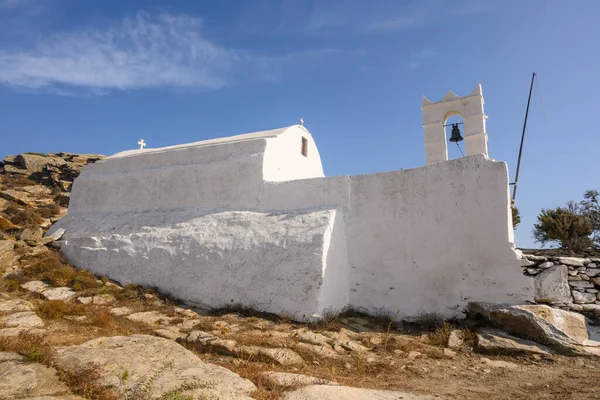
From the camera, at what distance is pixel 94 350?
487cm

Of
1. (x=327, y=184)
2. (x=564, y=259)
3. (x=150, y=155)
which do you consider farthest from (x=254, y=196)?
(x=564, y=259)

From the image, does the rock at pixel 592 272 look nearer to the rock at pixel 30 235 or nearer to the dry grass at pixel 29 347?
the dry grass at pixel 29 347

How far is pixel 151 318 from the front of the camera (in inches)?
299

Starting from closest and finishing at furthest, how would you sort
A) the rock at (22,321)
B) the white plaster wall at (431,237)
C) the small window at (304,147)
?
the rock at (22,321), the white plaster wall at (431,237), the small window at (304,147)

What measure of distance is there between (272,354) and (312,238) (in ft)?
9.97

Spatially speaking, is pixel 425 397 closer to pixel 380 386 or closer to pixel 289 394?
pixel 380 386

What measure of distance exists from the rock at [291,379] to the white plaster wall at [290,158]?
5.94 metres

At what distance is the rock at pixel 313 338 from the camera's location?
20.1ft

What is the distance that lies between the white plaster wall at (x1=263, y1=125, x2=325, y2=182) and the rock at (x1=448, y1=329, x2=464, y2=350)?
18.6ft

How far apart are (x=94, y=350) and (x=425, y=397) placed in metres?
4.14

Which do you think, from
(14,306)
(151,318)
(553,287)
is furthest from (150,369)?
(553,287)

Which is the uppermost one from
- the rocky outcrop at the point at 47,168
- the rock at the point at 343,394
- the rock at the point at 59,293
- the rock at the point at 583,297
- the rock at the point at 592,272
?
the rocky outcrop at the point at 47,168

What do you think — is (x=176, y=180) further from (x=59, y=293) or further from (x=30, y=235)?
(x=30, y=235)

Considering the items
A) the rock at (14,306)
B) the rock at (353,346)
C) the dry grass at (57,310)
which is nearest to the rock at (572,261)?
the rock at (353,346)
